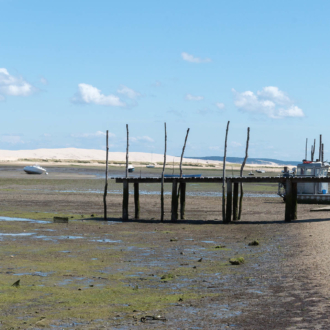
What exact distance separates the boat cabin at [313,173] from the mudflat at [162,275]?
1533 centimetres

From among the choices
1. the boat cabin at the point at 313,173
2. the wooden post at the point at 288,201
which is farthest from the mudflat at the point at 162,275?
the boat cabin at the point at 313,173

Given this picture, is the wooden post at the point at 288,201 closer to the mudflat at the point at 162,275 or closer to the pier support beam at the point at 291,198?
the pier support beam at the point at 291,198

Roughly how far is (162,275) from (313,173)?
3169 centimetres

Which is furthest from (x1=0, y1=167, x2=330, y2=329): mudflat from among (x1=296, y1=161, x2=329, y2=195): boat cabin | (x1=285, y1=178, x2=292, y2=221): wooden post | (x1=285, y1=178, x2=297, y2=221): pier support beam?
(x1=296, y1=161, x2=329, y2=195): boat cabin

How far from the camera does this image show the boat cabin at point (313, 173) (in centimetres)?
4425

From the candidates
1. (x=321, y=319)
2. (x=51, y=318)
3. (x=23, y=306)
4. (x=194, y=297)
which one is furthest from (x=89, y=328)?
(x=321, y=319)

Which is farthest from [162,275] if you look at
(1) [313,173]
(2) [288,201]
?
(1) [313,173]

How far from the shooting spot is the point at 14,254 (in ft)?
59.7

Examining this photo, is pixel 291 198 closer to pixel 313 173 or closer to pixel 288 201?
pixel 288 201

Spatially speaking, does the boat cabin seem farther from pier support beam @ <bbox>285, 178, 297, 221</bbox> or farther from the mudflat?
the mudflat

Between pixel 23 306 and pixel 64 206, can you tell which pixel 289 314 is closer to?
pixel 23 306

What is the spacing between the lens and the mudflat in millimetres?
10820

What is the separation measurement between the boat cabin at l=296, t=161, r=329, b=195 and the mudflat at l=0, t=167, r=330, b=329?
1533cm

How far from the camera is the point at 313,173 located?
1748 inches
